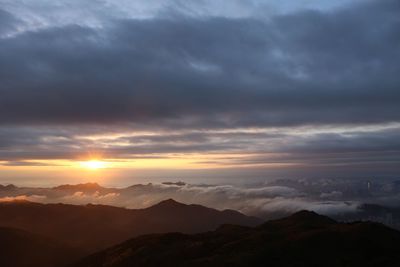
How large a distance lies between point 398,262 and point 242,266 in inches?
1390

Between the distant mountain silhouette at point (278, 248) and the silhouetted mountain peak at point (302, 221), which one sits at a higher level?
the silhouetted mountain peak at point (302, 221)

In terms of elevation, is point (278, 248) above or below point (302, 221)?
below

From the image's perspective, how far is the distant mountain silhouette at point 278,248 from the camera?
11406 cm

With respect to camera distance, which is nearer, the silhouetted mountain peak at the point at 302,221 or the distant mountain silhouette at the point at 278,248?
the distant mountain silhouette at the point at 278,248

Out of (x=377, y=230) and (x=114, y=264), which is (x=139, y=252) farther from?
(x=377, y=230)

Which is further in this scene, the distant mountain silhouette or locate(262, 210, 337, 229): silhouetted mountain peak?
locate(262, 210, 337, 229): silhouetted mountain peak

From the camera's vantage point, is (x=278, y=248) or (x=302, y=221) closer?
(x=278, y=248)

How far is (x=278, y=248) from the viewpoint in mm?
123312

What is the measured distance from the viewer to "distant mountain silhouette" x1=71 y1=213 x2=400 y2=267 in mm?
114062

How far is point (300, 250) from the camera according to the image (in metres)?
120

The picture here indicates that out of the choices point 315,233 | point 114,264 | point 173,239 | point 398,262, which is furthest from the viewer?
point 173,239

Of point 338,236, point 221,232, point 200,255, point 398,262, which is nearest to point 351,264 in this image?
point 398,262

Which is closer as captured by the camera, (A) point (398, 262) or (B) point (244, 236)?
(A) point (398, 262)

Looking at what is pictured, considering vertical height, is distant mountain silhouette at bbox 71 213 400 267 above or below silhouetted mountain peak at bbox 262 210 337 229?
below
